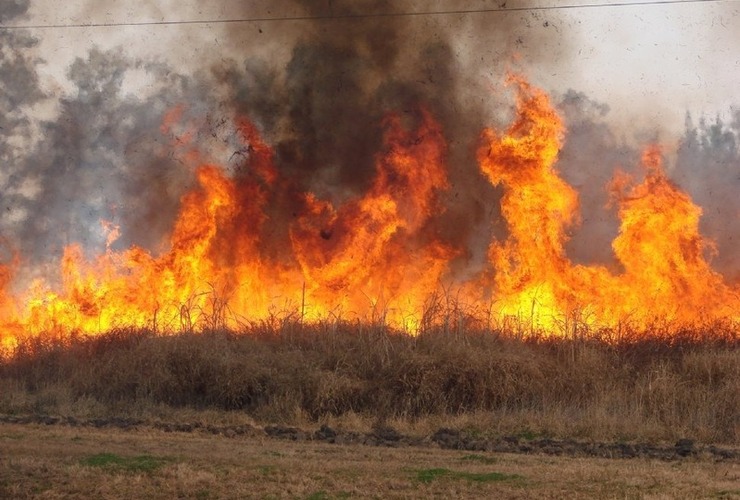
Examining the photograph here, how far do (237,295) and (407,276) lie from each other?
4680 millimetres

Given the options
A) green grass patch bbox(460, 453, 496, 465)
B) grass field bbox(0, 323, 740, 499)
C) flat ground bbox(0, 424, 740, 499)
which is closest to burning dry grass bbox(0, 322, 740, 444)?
grass field bbox(0, 323, 740, 499)

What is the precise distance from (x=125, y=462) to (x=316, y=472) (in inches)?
98.2

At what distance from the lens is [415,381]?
20188mm

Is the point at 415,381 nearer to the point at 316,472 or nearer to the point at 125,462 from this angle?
the point at 316,472

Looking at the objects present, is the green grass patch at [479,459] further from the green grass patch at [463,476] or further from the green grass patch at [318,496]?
the green grass patch at [318,496]

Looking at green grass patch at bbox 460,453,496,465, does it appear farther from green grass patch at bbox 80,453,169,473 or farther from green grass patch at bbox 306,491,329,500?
green grass patch at bbox 80,453,169,473

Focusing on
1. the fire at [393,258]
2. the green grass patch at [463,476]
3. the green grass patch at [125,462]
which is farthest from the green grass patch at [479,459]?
the fire at [393,258]

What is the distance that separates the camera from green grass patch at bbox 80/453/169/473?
40.0 ft

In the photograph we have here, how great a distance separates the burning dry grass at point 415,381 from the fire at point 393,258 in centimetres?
126

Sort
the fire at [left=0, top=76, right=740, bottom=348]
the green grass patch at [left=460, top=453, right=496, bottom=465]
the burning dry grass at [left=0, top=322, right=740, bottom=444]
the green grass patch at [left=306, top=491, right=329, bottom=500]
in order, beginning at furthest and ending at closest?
the fire at [left=0, top=76, right=740, bottom=348]
the burning dry grass at [left=0, top=322, right=740, bottom=444]
the green grass patch at [left=460, top=453, right=496, bottom=465]
the green grass patch at [left=306, top=491, right=329, bottom=500]

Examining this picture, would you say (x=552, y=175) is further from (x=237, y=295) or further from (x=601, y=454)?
(x=601, y=454)

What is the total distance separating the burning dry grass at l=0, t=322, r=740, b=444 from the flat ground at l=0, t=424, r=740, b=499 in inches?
136

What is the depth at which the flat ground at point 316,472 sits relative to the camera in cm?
1110

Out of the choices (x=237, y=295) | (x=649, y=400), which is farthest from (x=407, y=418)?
(x=237, y=295)
